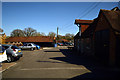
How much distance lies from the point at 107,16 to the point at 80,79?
6496mm

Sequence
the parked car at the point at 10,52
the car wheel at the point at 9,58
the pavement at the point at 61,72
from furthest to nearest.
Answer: the car wheel at the point at 9,58
the parked car at the point at 10,52
the pavement at the point at 61,72

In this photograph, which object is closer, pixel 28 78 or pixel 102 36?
pixel 28 78

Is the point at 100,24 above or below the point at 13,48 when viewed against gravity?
above

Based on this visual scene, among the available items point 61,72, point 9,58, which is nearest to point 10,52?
point 9,58

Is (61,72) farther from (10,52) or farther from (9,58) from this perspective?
(9,58)

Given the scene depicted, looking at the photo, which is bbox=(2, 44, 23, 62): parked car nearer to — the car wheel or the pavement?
the car wheel

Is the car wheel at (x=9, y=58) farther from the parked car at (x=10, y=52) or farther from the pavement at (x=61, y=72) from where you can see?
the pavement at (x=61, y=72)

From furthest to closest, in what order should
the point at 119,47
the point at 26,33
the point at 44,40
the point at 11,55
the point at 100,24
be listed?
the point at 26,33, the point at 44,40, the point at 100,24, the point at 11,55, the point at 119,47

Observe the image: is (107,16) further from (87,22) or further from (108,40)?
(87,22)

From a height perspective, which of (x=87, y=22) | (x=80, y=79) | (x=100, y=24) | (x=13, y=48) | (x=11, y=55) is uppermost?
(x=87, y=22)

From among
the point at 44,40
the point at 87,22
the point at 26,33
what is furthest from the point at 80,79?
the point at 26,33

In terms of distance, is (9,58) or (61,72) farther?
(9,58)

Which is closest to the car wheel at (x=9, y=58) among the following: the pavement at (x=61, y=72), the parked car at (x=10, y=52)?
the parked car at (x=10, y=52)

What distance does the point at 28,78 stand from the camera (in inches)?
206
